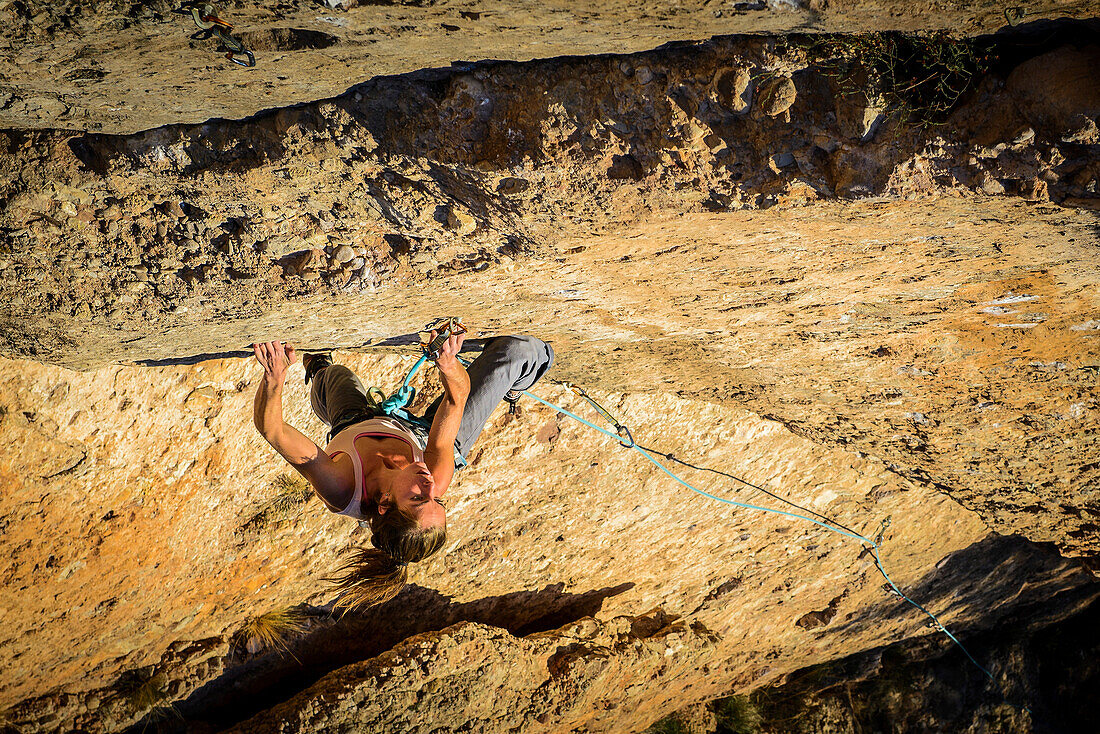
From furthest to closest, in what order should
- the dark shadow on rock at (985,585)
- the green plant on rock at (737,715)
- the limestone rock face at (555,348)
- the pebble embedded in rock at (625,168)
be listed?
the green plant on rock at (737,715) < the dark shadow on rock at (985,585) < the pebble embedded in rock at (625,168) < the limestone rock face at (555,348)

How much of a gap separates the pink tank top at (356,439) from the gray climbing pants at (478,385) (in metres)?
0.19

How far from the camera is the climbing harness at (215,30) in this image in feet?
4.31

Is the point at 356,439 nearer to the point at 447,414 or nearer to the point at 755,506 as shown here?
the point at 447,414

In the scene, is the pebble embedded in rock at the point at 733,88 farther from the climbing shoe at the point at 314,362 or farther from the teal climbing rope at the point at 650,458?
the climbing shoe at the point at 314,362

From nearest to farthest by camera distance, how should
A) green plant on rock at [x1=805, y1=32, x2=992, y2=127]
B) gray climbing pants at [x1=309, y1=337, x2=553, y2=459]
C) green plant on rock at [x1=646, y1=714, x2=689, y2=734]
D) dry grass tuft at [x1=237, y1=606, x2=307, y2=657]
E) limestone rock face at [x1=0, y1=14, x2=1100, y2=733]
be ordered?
green plant on rock at [x1=805, y1=32, x2=992, y2=127] → limestone rock face at [x1=0, y1=14, x2=1100, y2=733] → gray climbing pants at [x1=309, y1=337, x2=553, y2=459] → dry grass tuft at [x1=237, y1=606, x2=307, y2=657] → green plant on rock at [x1=646, y1=714, x2=689, y2=734]

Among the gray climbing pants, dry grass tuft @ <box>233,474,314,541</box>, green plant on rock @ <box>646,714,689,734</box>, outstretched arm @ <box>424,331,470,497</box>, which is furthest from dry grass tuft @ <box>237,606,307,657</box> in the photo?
green plant on rock @ <box>646,714,689,734</box>

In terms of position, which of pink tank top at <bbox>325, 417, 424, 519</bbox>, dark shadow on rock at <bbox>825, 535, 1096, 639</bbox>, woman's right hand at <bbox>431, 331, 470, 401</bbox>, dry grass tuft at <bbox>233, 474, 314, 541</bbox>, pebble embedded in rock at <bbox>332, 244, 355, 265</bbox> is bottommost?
dark shadow on rock at <bbox>825, 535, 1096, 639</bbox>

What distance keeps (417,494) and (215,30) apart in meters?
1.60

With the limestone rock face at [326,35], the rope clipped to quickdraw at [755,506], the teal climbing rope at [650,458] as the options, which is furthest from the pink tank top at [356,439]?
the limestone rock face at [326,35]

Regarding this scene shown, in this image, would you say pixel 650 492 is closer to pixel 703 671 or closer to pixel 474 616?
pixel 474 616

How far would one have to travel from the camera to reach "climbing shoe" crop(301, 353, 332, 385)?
318cm

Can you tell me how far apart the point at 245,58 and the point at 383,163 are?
0.46 m

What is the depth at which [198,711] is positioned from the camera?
12.3 ft

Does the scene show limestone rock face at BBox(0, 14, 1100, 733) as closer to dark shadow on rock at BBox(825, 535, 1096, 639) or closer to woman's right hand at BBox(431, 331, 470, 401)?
dark shadow on rock at BBox(825, 535, 1096, 639)
